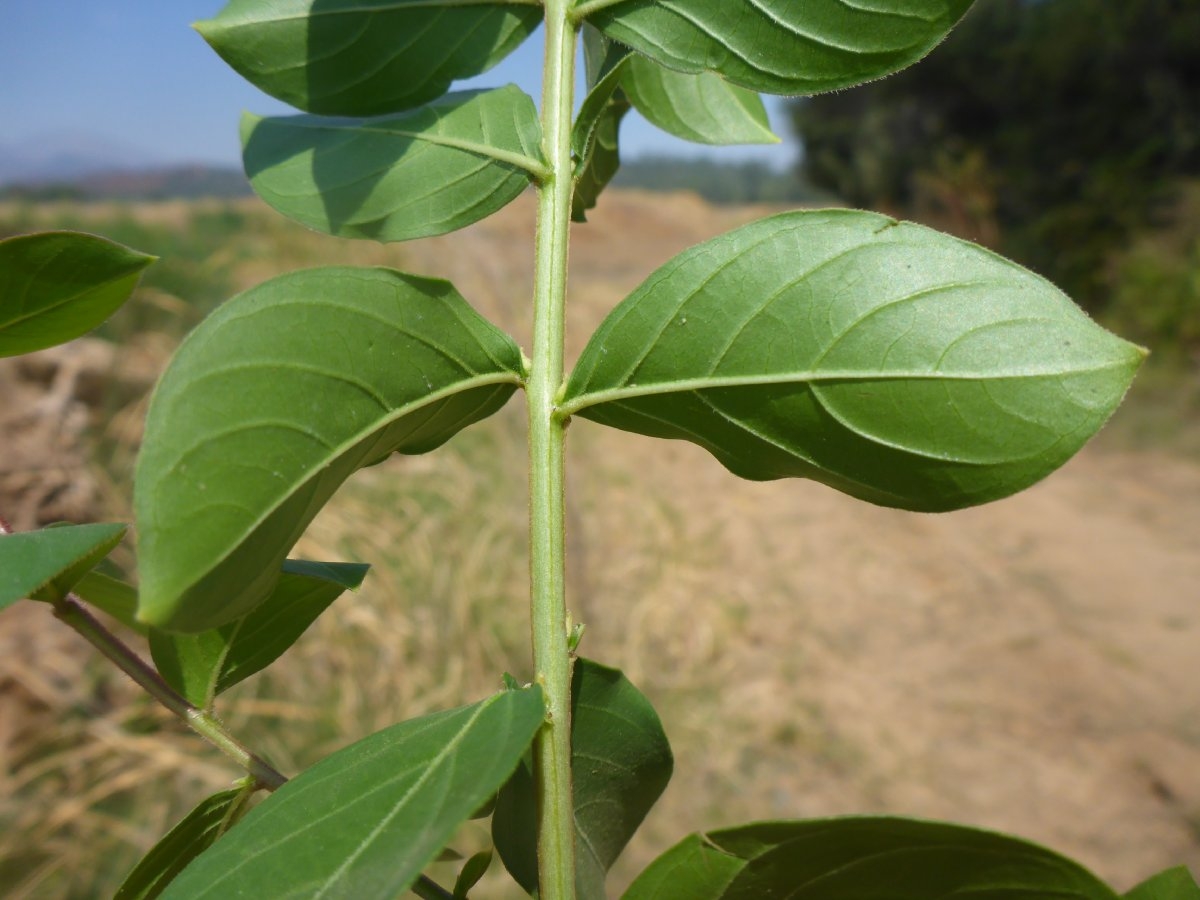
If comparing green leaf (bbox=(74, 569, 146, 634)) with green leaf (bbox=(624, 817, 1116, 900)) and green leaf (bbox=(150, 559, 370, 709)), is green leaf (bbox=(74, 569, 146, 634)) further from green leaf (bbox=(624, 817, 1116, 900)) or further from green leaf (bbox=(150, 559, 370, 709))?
green leaf (bbox=(624, 817, 1116, 900))

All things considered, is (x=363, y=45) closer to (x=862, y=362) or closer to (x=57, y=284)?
(x=57, y=284)

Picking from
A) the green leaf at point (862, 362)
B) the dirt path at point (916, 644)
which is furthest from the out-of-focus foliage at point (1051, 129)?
the green leaf at point (862, 362)

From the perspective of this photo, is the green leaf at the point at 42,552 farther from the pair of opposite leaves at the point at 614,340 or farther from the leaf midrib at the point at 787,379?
the leaf midrib at the point at 787,379

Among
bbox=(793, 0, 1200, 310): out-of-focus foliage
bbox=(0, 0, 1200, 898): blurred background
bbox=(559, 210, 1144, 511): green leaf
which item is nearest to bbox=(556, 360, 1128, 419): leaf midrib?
bbox=(559, 210, 1144, 511): green leaf

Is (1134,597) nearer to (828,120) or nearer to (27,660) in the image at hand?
(27,660)

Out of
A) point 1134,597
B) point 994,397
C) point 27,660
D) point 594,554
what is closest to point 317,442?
point 994,397

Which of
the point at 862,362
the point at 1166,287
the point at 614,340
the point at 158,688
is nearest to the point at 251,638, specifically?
the point at 158,688
